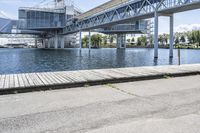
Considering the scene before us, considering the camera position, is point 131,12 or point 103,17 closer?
point 131,12

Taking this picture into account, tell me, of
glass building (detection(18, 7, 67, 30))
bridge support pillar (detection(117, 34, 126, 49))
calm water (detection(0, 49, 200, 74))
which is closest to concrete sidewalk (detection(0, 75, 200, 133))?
calm water (detection(0, 49, 200, 74))

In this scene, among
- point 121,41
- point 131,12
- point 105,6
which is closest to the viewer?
point 131,12

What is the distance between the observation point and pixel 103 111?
223 inches

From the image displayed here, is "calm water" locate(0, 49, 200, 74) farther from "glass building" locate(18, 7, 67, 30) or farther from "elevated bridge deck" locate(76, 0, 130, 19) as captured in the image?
"glass building" locate(18, 7, 67, 30)

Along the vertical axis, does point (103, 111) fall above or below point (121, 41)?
below

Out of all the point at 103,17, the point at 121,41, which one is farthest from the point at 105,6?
the point at 121,41

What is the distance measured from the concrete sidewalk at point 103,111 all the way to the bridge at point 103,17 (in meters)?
34.3

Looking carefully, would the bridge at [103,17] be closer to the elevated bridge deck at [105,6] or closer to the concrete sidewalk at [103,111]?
the elevated bridge deck at [105,6]

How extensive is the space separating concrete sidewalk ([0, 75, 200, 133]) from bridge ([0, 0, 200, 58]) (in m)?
34.3

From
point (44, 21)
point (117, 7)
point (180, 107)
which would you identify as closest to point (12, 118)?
point (180, 107)

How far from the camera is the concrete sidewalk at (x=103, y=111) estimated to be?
4637 mm

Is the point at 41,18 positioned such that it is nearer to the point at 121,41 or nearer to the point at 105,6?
the point at 105,6

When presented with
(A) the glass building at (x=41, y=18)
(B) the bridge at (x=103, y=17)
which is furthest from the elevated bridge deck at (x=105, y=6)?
(A) the glass building at (x=41, y=18)

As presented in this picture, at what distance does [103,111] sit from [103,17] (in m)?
67.2
